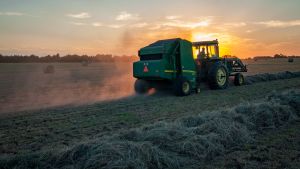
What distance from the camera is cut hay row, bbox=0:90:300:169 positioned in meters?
4.90

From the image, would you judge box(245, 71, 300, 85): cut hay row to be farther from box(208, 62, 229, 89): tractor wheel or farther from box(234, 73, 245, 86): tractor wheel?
box(208, 62, 229, 89): tractor wheel

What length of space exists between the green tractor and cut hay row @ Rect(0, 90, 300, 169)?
625 cm

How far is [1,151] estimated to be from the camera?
6.36 meters

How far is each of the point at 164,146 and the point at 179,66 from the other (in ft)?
29.1

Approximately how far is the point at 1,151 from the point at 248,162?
4.73 m

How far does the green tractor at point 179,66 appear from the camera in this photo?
44.9ft

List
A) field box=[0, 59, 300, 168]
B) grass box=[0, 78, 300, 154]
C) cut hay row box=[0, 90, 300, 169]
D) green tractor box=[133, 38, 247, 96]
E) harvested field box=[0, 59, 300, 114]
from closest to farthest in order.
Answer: cut hay row box=[0, 90, 300, 169] → field box=[0, 59, 300, 168] → grass box=[0, 78, 300, 154] → green tractor box=[133, 38, 247, 96] → harvested field box=[0, 59, 300, 114]

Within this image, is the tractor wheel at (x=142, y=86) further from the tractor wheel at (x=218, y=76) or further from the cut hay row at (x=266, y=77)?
the cut hay row at (x=266, y=77)

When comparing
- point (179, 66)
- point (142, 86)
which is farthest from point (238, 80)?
point (142, 86)

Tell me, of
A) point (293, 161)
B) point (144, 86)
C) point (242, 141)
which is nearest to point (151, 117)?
point (242, 141)

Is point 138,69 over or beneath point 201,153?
over

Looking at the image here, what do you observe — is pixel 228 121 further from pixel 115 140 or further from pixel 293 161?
pixel 115 140

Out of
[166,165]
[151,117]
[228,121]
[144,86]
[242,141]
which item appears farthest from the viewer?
[144,86]

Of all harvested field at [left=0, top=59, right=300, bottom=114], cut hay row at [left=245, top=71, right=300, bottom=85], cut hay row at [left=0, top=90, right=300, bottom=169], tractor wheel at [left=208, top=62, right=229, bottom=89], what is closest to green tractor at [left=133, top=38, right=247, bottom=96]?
tractor wheel at [left=208, top=62, right=229, bottom=89]
